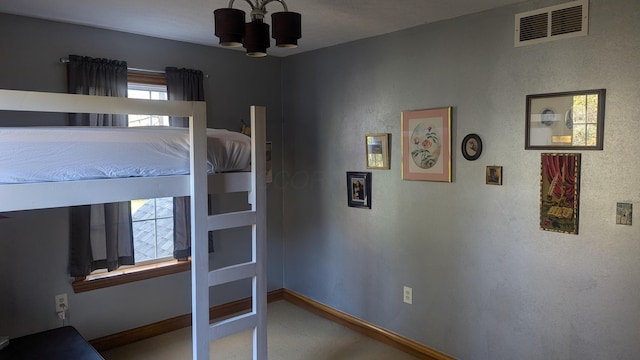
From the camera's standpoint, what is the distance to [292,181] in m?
3.94

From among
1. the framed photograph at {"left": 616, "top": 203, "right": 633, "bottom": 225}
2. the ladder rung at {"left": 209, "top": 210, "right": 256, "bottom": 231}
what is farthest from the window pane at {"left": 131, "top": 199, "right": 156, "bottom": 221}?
the framed photograph at {"left": 616, "top": 203, "right": 633, "bottom": 225}

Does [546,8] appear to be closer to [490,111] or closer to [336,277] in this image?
[490,111]

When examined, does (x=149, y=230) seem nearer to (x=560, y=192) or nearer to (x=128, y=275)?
(x=128, y=275)

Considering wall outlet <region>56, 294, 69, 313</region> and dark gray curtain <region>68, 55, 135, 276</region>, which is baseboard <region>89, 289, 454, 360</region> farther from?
dark gray curtain <region>68, 55, 135, 276</region>

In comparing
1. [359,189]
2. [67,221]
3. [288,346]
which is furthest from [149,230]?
[359,189]

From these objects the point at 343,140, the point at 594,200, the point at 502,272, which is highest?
the point at 343,140

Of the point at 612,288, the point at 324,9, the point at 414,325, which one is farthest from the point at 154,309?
the point at 612,288

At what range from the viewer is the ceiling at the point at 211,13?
240cm

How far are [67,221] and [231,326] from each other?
151cm

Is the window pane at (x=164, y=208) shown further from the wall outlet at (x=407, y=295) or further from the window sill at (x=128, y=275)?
the wall outlet at (x=407, y=295)

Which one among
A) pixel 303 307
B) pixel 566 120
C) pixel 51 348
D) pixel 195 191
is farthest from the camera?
pixel 303 307

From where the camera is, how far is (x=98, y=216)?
9.68ft

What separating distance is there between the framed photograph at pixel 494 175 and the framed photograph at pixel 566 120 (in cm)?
21

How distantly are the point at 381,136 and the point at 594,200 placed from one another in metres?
1.40
